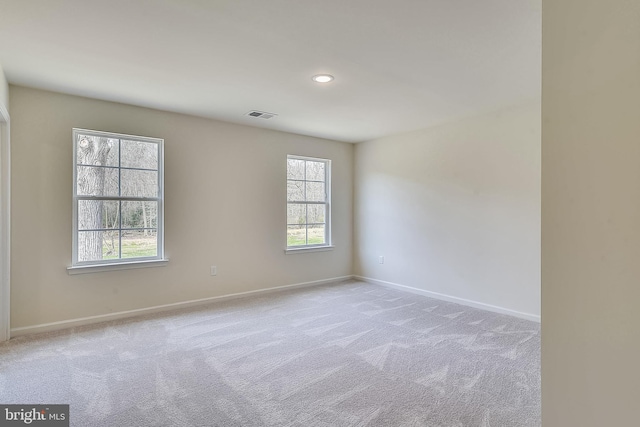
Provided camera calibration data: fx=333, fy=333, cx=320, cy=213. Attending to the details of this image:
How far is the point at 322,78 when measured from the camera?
2.98 meters

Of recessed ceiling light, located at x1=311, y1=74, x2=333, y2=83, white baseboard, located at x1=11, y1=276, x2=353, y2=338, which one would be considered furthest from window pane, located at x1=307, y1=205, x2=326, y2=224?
recessed ceiling light, located at x1=311, y1=74, x2=333, y2=83

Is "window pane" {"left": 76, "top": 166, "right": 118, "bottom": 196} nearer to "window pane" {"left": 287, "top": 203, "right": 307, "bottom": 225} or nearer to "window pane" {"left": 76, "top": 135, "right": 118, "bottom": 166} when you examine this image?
"window pane" {"left": 76, "top": 135, "right": 118, "bottom": 166}

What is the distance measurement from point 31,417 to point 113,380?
459 mm

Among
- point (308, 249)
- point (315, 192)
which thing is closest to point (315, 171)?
point (315, 192)

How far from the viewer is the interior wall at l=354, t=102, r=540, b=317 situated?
3.78m

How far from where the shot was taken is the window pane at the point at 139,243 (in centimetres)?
388

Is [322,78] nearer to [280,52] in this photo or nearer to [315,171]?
[280,52]

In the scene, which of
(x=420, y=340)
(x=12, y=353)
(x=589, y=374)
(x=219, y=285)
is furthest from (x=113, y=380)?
(x=589, y=374)

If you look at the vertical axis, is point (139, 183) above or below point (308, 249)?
above

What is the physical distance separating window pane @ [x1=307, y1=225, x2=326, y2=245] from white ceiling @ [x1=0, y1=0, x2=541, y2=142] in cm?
223

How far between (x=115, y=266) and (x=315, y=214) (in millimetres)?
2947

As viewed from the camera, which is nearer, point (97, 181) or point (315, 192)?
point (97, 181)

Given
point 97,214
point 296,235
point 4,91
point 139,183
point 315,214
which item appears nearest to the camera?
point 4,91
